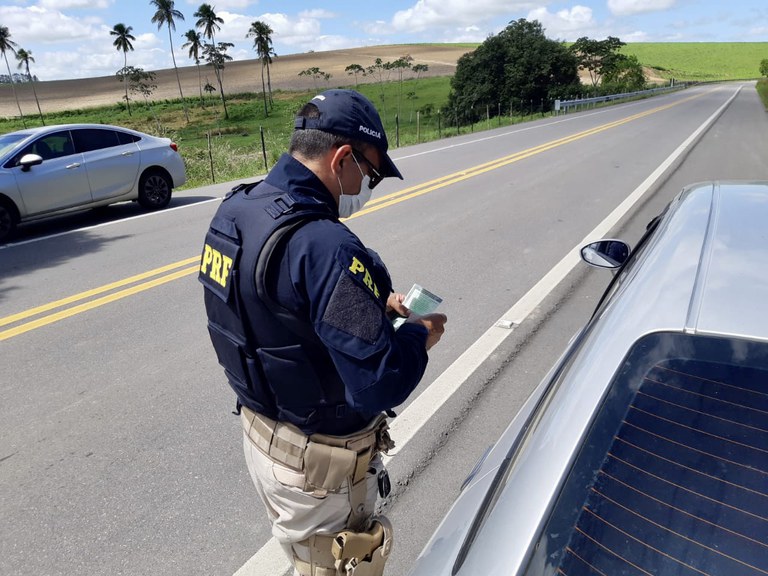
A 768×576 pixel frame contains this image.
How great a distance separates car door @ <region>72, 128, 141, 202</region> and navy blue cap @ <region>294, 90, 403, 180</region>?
8684 millimetres

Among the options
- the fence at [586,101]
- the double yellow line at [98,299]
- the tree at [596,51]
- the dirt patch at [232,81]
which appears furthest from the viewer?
the dirt patch at [232,81]

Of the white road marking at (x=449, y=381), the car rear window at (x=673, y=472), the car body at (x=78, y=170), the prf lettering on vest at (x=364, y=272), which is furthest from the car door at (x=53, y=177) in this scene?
Answer: the car rear window at (x=673, y=472)

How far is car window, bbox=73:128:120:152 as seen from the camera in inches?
366

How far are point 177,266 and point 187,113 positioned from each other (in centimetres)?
7176

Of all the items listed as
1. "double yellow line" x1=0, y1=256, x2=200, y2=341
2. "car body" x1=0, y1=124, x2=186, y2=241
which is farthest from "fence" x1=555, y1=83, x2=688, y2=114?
"double yellow line" x1=0, y1=256, x2=200, y2=341

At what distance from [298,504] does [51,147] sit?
8.97 metres

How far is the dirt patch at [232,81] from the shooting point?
81.8 m

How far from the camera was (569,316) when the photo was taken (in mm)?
5117

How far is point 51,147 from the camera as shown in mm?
8938

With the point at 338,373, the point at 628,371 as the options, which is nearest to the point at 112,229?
the point at 338,373

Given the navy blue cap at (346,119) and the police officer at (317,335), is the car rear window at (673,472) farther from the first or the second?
the navy blue cap at (346,119)

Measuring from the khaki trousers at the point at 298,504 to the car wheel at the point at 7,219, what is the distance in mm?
8084

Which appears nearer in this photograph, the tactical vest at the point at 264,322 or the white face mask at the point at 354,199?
the tactical vest at the point at 264,322

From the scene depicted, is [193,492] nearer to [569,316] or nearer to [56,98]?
[569,316]
